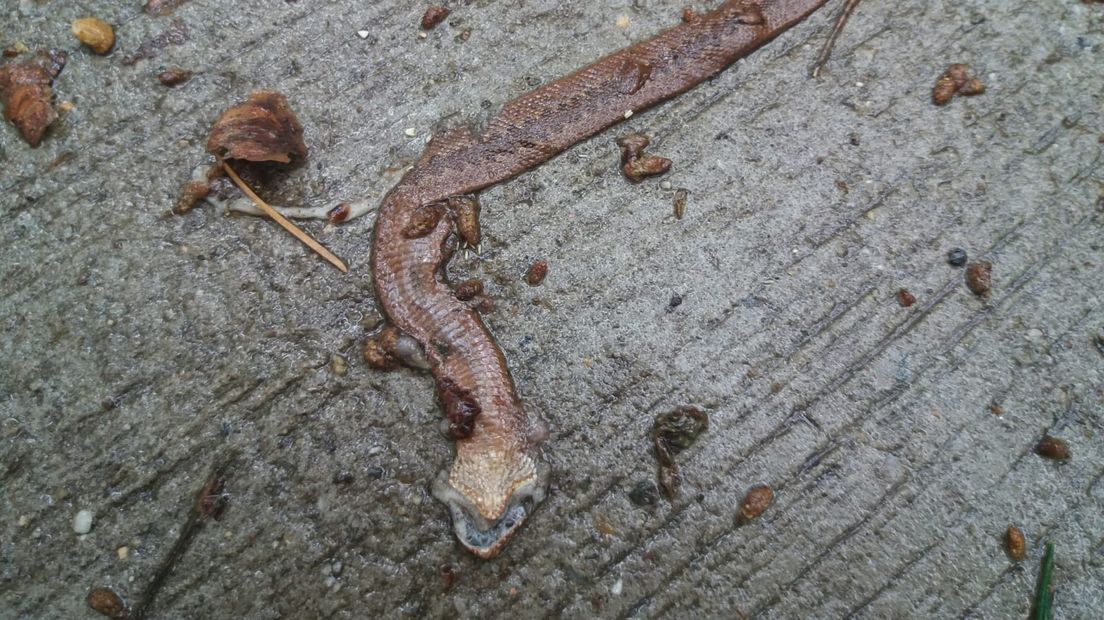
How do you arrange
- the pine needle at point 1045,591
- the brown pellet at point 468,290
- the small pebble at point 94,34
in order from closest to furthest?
the pine needle at point 1045,591
the brown pellet at point 468,290
the small pebble at point 94,34

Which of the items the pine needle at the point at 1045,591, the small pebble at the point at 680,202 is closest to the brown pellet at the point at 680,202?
the small pebble at the point at 680,202

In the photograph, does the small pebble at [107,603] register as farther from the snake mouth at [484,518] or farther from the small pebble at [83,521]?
the snake mouth at [484,518]

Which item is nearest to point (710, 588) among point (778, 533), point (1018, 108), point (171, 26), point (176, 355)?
point (778, 533)

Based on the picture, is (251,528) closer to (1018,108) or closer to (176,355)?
(176,355)

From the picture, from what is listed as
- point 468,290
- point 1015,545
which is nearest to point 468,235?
point 468,290

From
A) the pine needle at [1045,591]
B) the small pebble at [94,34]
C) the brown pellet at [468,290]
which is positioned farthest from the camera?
the small pebble at [94,34]
